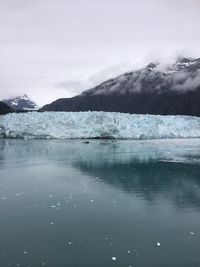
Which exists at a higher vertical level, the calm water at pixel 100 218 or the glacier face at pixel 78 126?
the glacier face at pixel 78 126

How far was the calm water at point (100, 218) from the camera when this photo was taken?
8.07 meters

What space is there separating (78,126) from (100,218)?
42067 millimetres

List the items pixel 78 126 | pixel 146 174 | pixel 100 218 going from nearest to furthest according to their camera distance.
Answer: pixel 100 218 → pixel 146 174 → pixel 78 126

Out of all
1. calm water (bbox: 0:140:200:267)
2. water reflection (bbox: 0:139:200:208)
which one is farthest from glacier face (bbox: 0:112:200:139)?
calm water (bbox: 0:140:200:267)

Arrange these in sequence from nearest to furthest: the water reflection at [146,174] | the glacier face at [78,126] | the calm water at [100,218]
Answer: the calm water at [100,218], the water reflection at [146,174], the glacier face at [78,126]

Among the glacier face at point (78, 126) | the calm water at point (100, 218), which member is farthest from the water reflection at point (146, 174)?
the glacier face at point (78, 126)

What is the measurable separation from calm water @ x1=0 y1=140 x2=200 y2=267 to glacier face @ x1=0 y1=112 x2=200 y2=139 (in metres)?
32.3

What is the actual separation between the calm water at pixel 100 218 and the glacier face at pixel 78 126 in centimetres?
3230

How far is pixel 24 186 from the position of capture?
15898 millimetres

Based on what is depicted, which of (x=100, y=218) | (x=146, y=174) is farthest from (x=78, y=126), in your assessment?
(x=100, y=218)

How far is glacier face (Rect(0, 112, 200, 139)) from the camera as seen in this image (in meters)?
52.5

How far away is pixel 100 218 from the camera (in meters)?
11.0

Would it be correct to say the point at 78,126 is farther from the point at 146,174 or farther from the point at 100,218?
the point at 100,218

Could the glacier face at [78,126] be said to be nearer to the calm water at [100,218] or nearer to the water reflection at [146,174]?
the water reflection at [146,174]
